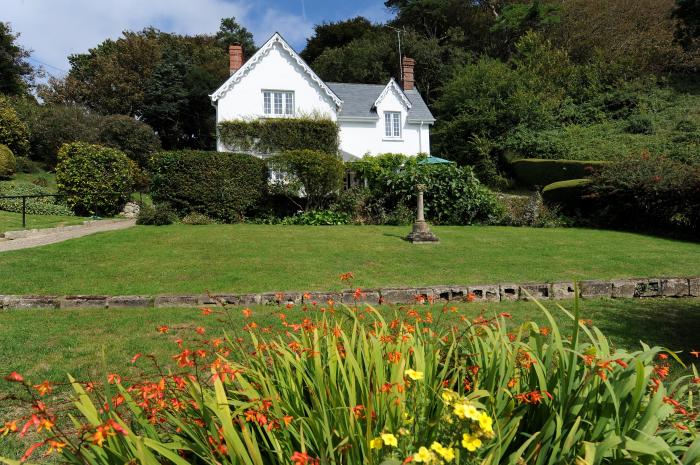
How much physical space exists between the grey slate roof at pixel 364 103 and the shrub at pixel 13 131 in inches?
684

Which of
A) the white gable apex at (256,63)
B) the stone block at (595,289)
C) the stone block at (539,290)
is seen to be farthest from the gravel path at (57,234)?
the stone block at (595,289)

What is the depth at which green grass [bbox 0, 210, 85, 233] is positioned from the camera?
1435cm

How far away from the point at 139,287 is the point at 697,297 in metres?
10.2

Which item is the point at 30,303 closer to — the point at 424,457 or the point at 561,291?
the point at 424,457

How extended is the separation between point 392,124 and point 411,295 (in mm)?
19373

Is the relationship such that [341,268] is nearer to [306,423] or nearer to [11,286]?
[11,286]

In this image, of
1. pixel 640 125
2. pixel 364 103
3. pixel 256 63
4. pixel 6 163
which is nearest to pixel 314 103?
pixel 256 63

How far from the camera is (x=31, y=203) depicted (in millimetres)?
17953

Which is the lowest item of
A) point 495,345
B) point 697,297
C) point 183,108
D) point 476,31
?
Answer: point 697,297

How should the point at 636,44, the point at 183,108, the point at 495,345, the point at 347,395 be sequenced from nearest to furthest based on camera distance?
1. the point at 347,395
2. the point at 495,345
3. the point at 636,44
4. the point at 183,108

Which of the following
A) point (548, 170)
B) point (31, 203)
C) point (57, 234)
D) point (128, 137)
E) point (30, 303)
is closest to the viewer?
point (30, 303)

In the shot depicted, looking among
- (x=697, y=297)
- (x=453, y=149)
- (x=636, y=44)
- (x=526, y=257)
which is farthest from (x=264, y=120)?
(x=636, y=44)

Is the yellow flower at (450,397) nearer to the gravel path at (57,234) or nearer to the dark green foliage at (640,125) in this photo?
the gravel path at (57,234)

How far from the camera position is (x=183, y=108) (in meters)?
39.3
